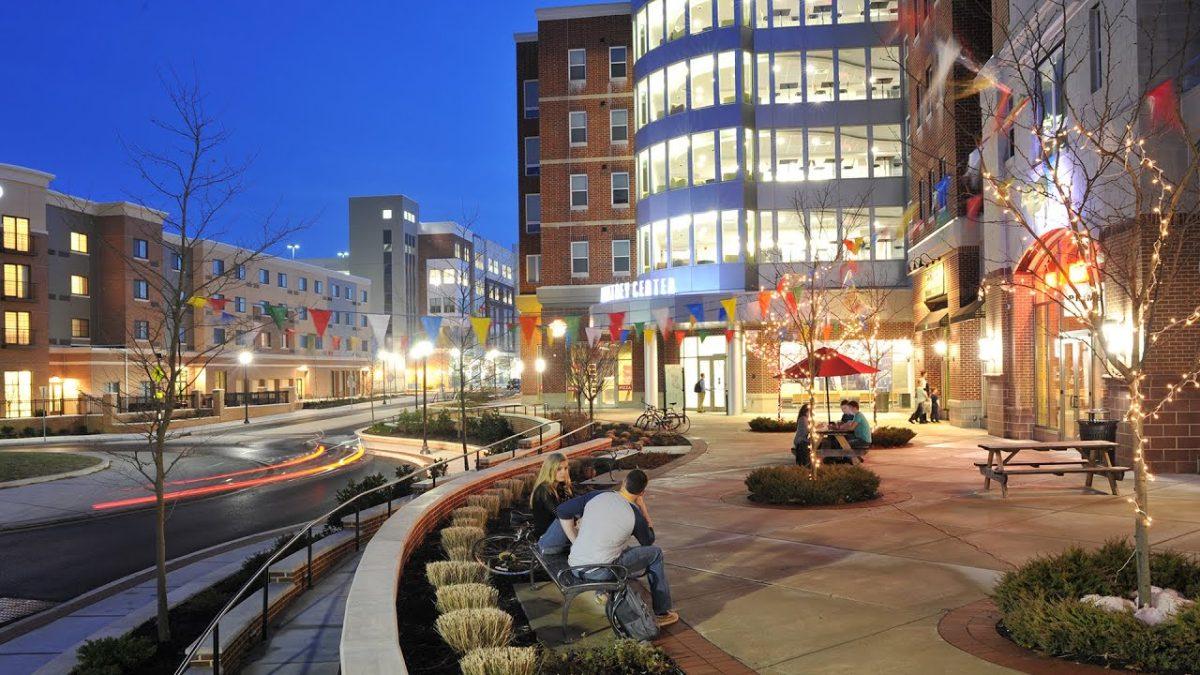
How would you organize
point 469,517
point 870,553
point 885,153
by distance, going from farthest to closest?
point 885,153 → point 469,517 → point 870,553

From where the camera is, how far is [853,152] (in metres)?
39.9

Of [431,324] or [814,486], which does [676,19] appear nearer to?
[431,324]

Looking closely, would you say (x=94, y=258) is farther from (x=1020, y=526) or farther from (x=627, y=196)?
(x=1020, y=526)

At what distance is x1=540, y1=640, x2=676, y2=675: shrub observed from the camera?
608 centimetres

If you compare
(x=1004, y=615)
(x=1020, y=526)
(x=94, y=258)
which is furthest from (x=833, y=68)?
(x=94, y=258)

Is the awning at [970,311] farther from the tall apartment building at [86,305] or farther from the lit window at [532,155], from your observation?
the lit window at [532,155]

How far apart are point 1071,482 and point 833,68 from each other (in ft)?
94.7

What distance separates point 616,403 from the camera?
46.4 meters

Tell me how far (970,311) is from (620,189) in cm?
2467

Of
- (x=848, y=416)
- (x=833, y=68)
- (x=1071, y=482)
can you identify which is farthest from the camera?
(x=833, y=68)

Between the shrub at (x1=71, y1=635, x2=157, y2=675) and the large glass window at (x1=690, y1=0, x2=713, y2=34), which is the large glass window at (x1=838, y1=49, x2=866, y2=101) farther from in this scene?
the shrub at (x1=71, y1=635, x2=157, y2=675)

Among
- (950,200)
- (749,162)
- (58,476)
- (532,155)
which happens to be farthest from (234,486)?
(532,155)

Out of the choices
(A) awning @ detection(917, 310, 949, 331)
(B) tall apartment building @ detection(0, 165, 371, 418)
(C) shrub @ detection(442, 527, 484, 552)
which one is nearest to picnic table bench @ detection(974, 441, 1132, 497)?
(C) shrub @ detection(442, 527, 484, 552)

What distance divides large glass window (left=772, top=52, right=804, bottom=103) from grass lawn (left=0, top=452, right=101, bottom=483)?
31.0 meters
